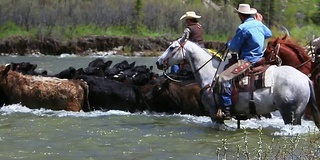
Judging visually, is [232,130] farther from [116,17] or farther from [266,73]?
[116,17]

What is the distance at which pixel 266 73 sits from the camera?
12.6 metres

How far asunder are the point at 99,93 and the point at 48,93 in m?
1.26

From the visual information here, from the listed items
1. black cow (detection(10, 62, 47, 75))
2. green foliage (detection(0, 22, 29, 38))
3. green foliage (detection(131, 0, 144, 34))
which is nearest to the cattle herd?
black cow (detection(10, 62, 47, 75))

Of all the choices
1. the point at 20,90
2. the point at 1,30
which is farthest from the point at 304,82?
the point at 1,30

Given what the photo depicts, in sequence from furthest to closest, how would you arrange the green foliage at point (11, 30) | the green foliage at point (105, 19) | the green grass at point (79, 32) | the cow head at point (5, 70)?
the green foliage at point (105, 19), the green grass at point (79, 32), the green foliage at point (11, 30), the cow head at point (5, 70)

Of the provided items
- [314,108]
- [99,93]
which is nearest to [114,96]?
[99,93]

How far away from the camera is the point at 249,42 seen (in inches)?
509

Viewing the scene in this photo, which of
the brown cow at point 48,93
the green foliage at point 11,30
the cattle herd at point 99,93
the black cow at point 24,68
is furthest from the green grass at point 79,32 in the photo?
the brown cow at point 48,93

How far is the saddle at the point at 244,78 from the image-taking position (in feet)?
41.5

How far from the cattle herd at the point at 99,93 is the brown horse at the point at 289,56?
2441 mm

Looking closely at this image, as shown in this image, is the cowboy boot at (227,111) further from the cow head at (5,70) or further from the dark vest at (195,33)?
the cow head at (5,70)

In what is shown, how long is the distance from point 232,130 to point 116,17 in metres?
66.8

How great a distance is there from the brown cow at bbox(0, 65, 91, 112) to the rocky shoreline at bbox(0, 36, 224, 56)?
145 feet

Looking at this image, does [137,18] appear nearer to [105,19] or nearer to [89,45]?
[105,19]
